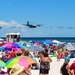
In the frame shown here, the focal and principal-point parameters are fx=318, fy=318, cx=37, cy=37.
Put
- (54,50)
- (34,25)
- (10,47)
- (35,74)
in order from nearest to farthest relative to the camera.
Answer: (35,74) < (10,47) < (54,50) < (34,25)

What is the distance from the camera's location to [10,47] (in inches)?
689

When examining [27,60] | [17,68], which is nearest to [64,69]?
[27,60]

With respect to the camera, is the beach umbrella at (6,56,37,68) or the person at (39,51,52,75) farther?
the person at (39,51,52,75)

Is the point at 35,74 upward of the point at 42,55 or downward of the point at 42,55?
downward

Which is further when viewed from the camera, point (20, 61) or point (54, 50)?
point (54, 50)

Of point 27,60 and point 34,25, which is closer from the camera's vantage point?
point 27,60

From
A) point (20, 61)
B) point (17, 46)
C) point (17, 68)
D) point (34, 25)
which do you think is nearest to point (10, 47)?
point (17, 46)

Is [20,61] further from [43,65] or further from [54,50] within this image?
[54,50]

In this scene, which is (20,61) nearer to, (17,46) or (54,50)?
(17,46)

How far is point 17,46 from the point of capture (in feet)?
57.9

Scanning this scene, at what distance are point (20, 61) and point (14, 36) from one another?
117 feet

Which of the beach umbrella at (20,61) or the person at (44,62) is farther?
the person at (44,62)

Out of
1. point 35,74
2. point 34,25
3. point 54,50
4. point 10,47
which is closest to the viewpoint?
point 35,74

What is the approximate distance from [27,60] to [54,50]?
2489cm
